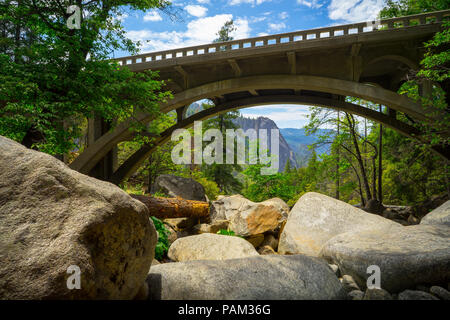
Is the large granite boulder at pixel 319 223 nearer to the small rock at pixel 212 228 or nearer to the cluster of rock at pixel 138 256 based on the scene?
the cluster of rock at pixel 138 256

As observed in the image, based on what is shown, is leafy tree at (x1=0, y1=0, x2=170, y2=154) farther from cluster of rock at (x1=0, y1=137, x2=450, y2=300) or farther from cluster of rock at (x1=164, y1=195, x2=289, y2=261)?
cluster of rock at (x1=0, y1=137, x2=450, y2=300)

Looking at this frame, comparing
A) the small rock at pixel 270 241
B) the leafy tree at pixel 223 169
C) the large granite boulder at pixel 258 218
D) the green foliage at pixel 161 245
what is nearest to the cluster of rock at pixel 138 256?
the green foliage at pixel 161 245

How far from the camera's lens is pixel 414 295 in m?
2.28

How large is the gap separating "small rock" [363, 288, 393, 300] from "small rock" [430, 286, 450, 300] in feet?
1.34

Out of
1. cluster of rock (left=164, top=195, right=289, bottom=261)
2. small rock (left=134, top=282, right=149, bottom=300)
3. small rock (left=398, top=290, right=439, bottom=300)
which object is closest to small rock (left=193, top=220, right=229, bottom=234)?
cluster of rock (left=164, top=195, right=289, bottom=261)

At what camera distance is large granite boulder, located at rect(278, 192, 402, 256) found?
4219 millimetres

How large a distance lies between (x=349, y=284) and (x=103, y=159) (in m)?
14.8

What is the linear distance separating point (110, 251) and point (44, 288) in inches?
16.5

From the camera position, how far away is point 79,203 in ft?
5.27

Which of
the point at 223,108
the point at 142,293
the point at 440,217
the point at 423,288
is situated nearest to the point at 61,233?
the point at 142,293

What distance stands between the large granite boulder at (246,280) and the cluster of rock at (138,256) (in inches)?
0.4

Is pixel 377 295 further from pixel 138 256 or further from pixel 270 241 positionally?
pixel 270 241

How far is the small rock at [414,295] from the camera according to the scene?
2230mm
